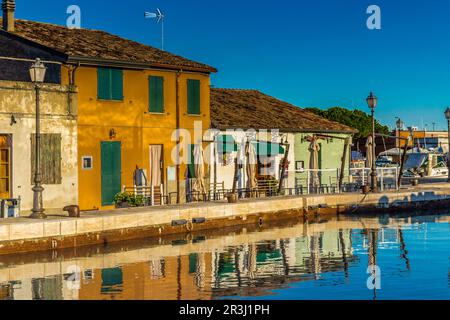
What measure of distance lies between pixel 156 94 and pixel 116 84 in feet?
7.01

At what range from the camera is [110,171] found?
30.8 meters

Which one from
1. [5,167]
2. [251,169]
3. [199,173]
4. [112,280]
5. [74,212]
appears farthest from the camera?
[251,169]

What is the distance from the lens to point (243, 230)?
29.8 meters

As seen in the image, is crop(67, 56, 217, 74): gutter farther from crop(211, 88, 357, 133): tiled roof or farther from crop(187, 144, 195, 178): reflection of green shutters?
crop(211, 88, 357, 133): tiled roof

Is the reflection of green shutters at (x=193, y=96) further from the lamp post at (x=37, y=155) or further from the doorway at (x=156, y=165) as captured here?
the lamp post at (x=37, y=155)

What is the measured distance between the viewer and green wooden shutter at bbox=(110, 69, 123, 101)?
102 feet

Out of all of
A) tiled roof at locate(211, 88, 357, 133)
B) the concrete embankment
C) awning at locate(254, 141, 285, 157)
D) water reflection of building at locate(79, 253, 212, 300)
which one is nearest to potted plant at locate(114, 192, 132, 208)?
the concrete embankment

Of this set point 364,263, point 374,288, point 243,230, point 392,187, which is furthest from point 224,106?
point 374,288

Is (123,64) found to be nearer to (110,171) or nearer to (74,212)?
(110,171)

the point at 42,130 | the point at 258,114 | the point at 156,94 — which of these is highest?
the point at 156,94

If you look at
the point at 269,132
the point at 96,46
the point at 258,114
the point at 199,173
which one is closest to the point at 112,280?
the point at 199,173

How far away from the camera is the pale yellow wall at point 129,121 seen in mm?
30000
